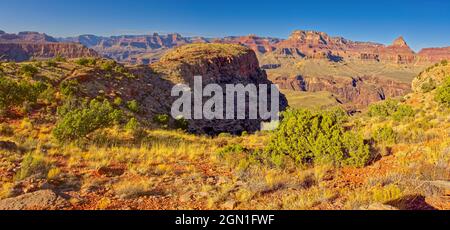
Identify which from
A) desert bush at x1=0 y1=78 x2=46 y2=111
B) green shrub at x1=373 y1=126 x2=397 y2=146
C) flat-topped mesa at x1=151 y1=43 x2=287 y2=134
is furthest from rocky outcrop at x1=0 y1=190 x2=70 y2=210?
flat-topped mesa at x1=151 y1=43 x2=287 y2=134

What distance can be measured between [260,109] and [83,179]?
5203 centimetres

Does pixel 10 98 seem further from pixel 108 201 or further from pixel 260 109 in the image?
pixel 260 109

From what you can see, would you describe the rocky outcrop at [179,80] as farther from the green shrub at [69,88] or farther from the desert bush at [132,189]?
the desert bush at [132,189]

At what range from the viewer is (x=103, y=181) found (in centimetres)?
754

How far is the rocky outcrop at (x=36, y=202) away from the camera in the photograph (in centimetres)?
549

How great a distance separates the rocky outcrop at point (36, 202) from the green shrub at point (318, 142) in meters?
6.36

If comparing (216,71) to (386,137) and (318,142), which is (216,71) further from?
(318,142)

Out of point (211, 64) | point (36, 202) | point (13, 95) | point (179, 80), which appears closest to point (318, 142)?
point (36, 202)

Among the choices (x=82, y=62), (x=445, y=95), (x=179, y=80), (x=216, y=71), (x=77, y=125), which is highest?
(x=216, y=71)

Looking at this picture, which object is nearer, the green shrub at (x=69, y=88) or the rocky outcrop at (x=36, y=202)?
the rocky outcrop at (x=36, y=202)

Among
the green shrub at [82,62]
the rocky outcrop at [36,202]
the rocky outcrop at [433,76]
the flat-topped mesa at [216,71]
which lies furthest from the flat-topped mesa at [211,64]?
the rocky outcrop at [36,202]

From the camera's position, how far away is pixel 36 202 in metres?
5.68

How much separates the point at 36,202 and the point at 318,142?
7383 millimetres
